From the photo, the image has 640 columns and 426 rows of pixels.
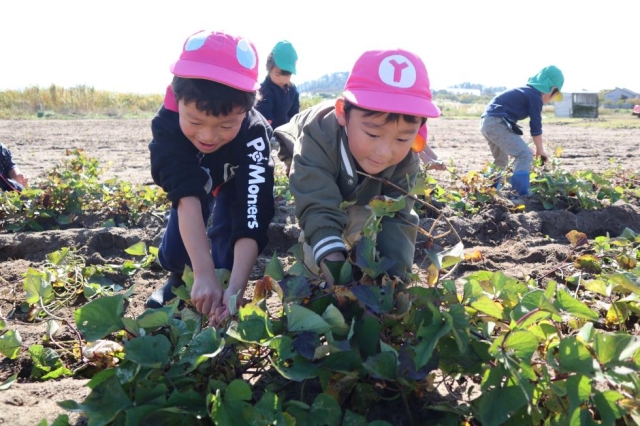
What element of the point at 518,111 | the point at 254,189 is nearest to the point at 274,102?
the point at 518,111

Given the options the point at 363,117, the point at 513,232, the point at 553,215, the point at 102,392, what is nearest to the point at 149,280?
the point at 363,117

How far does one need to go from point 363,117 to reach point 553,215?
292 centimetres

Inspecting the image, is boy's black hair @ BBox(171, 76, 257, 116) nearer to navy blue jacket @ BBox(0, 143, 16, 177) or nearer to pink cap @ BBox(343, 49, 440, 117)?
pink cap @ BBox(343, 49, 440, 117)

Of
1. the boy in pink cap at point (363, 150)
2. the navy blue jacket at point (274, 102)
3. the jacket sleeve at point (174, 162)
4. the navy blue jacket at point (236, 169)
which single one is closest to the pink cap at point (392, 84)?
the boy in pink cap at point (363, 150)

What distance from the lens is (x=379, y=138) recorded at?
7.31 ft

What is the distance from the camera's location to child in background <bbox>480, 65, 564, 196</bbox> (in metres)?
6.39

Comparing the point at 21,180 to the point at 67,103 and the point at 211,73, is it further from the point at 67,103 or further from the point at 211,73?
the point at 67,103

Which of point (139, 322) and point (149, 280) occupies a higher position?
point (139, 322)

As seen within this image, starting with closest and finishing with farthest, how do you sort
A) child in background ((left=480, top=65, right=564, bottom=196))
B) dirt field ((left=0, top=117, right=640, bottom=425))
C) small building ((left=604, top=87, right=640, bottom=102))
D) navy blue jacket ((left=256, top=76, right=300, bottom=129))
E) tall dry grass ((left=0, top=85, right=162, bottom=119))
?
1. dirt field ((left=0, top=117, right=640, bottom=425))
2. navy blue jacket ((left=256, top=76, right=300, bottom=129))
3. child in background ((left=480, top=65, right=564, bottom=196))
4. tall dry grass ((left=0, top=85, right=162, bottom=119))
5. small building ((left=604, top=87, right=640, bottom=102))

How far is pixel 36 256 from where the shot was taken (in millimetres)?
3857

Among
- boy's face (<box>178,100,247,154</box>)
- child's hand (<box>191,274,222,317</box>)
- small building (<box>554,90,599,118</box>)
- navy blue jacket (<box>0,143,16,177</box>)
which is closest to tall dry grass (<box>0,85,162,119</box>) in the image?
navy blue jacket (<box>0,143,16,177</box>)

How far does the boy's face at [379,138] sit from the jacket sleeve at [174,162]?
67 centimetres

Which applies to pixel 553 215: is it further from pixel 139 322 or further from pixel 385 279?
pixel 139 322

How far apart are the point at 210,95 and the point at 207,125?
121 millimetres
